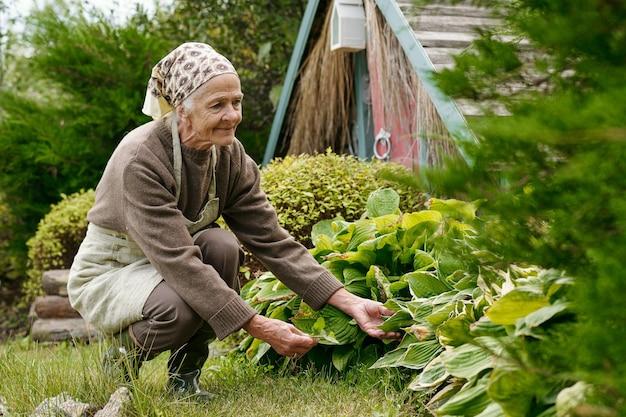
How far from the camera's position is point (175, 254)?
3.54m

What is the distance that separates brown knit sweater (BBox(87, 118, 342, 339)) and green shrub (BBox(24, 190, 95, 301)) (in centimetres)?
387

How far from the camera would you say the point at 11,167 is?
855cm

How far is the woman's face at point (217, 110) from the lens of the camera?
360cm

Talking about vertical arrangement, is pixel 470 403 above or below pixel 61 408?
above

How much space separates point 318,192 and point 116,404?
8.71 feet

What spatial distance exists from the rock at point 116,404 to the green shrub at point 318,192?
2.34 metres

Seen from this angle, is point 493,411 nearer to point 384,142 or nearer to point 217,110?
point 217,110

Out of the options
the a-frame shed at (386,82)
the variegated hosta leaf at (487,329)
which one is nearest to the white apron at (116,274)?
the a-frame shed at (386,82)

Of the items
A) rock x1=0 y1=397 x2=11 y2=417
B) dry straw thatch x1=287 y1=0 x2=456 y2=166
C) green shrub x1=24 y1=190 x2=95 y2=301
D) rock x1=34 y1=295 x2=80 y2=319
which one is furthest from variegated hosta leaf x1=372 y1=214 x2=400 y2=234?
green shrub x1=24 y1=190 x2=95 y2=301

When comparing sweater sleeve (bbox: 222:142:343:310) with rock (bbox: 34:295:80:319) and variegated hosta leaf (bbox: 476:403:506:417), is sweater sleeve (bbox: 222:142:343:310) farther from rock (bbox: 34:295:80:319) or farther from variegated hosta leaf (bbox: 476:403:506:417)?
rock (bbox: 34:295:80:319)

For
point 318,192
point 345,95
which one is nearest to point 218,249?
point 318,192

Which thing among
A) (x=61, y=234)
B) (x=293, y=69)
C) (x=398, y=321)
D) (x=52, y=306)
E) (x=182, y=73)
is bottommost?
(x=52, y=306)

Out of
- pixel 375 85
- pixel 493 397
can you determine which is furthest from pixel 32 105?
pixel 493 397

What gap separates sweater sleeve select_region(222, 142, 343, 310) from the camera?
391cm
